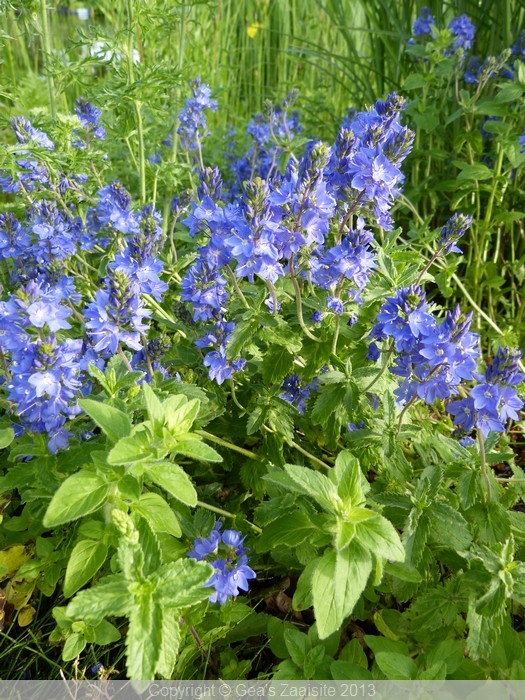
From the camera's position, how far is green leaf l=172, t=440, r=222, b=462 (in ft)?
5.18

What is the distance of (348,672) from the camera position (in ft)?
6.04

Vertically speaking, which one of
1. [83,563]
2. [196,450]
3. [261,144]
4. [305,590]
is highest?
[261,144]

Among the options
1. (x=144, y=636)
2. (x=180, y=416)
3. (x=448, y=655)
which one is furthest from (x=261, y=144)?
(x=144, y=636)

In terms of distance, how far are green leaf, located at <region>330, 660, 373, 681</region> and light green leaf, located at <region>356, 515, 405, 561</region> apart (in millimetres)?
516

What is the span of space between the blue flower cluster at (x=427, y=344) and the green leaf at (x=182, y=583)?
33.4 inches

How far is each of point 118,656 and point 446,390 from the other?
1.52 meters

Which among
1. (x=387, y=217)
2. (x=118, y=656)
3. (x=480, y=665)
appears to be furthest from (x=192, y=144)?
(x=480, y=665)

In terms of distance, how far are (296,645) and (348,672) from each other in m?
0.18

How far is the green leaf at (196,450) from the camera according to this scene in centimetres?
158

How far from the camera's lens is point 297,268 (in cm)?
214

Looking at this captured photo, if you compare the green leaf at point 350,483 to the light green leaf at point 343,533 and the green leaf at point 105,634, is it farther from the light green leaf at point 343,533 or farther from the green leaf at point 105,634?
the green leaf at point 105,634

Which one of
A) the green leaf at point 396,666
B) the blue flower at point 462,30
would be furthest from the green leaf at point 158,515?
the blue flower at point 462,30

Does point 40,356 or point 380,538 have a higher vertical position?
point 40,356

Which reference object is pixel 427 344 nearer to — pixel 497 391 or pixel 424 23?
pixel 497 391
